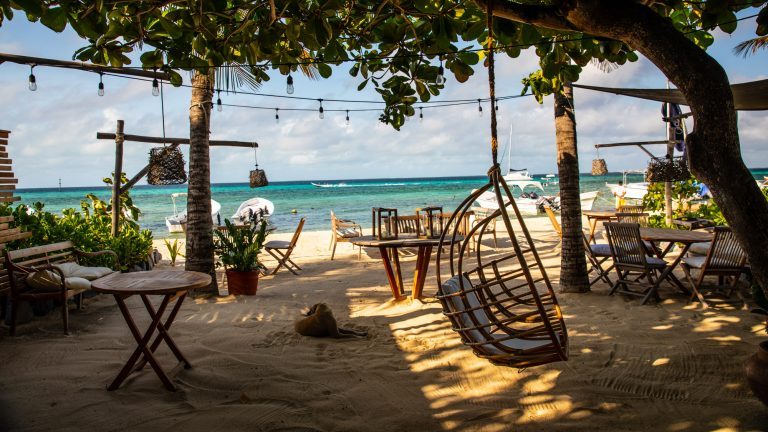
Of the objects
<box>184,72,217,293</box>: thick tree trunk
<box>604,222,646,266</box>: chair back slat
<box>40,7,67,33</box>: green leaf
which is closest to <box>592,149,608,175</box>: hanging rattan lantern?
<box>604,222,646,266</box>: chair back slat

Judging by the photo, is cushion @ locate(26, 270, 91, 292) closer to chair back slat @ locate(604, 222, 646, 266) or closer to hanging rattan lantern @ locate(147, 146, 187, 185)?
hanging rattan lantern @ locate(147, 146, 187, 185)

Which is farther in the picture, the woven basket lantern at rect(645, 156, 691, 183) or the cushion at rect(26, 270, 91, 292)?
the woven basket lantern at rect(645, 156, 691, 183)

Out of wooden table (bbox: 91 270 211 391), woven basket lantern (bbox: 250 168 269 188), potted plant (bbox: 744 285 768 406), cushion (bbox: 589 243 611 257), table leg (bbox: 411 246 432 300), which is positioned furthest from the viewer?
woven basket lantern (bbox: 250 168 269 188)

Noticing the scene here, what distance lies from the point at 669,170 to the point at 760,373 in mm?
5651

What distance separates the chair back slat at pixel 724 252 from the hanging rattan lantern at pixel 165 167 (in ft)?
20.9

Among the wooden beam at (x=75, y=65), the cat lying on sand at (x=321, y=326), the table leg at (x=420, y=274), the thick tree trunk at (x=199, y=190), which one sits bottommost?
the cat lying on sand at (x=321, y=326)

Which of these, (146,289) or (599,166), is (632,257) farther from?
(599,166)

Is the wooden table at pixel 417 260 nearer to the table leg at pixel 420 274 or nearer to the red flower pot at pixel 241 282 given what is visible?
the table leg at pixel 420 274

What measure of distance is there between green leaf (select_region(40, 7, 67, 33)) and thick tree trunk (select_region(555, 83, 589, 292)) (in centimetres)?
499

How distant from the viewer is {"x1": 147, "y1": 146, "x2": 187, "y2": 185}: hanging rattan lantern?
6855mm

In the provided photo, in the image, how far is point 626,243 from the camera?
18.5 ft

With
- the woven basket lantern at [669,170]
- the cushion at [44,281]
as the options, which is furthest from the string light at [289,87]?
the woven basket lantern at [669,170]

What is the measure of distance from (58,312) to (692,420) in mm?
5586

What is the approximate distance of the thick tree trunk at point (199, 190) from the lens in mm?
6211
